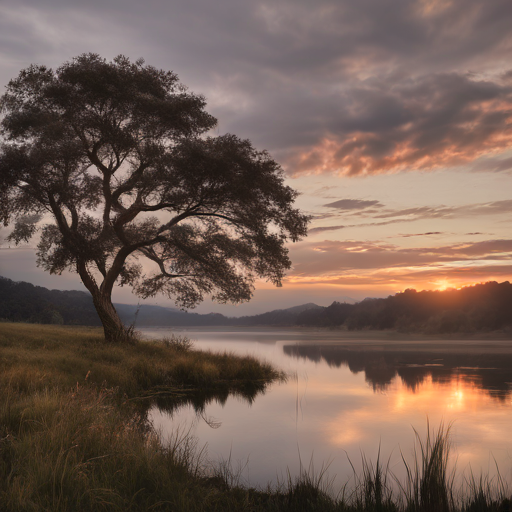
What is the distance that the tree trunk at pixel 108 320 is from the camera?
79.2ft

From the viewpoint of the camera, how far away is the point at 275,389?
19.8 meters

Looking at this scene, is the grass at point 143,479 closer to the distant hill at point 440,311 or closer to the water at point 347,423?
the water at point 347,423

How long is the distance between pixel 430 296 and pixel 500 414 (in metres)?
84.3

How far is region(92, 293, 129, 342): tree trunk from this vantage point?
24.1m

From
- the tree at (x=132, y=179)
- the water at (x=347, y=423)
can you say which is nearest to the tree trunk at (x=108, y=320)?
the tree at (x=132, y=179)

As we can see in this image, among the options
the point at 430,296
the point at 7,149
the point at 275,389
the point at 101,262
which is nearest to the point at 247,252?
the point at 275,389

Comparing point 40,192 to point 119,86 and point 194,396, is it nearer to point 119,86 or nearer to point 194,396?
point 119,86

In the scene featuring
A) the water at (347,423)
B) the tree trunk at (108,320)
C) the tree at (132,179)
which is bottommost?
the water at (347,423)

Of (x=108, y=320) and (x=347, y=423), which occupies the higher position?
(x=108, y=320)

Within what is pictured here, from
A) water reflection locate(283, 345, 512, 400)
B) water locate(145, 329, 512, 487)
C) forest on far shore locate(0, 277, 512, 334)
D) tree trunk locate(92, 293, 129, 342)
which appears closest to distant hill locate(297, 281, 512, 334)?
forest on far shore locate(0, 277, 512, 334)

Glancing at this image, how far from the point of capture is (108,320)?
24.2 m

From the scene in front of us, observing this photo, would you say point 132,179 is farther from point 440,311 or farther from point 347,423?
point 440,311

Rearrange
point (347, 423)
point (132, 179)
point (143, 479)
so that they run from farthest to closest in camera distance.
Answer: point (132, 179) < point (347, 423) < point (143, 479)

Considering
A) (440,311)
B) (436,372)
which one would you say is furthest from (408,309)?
(436,372)
